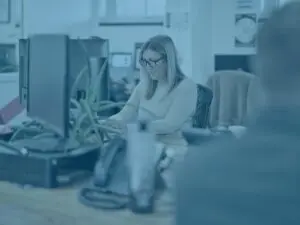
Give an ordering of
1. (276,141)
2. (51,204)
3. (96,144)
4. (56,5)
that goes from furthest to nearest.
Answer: (56,5)
(96,144)
(51,204)
(276,141)

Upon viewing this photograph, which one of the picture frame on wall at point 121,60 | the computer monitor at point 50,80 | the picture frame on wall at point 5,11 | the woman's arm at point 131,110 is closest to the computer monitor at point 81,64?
the computer monitor at point 50,80

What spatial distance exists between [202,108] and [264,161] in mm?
2874

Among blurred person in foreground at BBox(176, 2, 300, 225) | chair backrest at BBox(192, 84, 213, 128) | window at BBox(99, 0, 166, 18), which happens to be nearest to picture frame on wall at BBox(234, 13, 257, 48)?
window at BBox(99, 0, 166, 18)

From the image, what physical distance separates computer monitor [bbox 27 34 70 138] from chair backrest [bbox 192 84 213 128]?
1.54 metres

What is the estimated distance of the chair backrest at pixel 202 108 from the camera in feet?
11.6

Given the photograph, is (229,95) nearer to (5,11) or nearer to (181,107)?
(181,107)

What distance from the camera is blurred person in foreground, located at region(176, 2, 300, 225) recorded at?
2.48 ft

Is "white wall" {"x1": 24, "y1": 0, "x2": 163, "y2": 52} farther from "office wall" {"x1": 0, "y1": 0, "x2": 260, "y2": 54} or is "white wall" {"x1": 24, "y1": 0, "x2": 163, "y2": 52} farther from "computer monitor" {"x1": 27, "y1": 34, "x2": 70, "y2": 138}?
"computer monitor" {"x1": 27, "y1": 34, "x2": 70, "y2": 138}

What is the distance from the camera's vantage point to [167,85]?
10.1ft

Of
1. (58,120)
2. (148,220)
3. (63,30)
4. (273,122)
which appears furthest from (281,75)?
(63,30)

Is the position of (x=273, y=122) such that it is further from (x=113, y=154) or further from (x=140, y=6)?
(x=140, y=6)

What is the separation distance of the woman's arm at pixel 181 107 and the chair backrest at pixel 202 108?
451 millimetres

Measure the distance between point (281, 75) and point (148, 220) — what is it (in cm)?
81

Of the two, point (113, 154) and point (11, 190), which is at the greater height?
point (113, 154)
